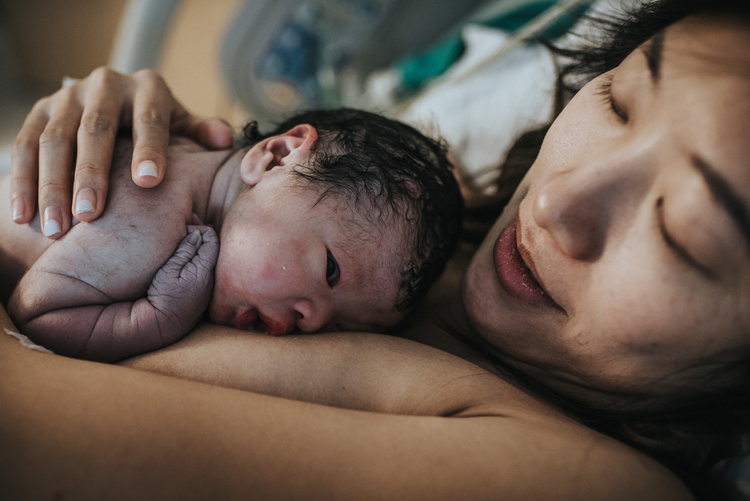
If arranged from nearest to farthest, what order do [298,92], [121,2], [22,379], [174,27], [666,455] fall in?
[22,379] → [666,455] → [174,27] → [298,92] → [121,2]

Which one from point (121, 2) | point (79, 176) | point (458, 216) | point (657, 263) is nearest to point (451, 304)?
point (458, 216)

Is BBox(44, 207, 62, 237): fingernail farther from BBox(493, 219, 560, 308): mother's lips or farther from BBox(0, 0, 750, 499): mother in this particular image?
BBox(493, 219, 560, 308): mother's lips

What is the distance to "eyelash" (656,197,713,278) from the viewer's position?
2.10 ft

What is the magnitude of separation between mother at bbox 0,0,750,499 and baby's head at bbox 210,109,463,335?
10cm

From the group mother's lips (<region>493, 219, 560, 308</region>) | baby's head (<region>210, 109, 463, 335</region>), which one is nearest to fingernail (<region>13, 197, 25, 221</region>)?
baby's head (<region>210, 109, 463, 335</region>)

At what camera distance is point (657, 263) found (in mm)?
662

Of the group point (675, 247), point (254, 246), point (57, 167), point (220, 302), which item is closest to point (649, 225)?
point (675, 247)

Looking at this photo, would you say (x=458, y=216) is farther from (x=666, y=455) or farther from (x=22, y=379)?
(x=22, y=379)

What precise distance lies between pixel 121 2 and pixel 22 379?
333 centimetres

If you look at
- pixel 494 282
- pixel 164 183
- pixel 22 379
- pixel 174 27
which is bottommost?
pixel 494 282

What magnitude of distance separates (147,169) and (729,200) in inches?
38.5

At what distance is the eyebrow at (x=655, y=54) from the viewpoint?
72cm

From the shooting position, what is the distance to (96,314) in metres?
0.83

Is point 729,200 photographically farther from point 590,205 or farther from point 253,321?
point 253,321
